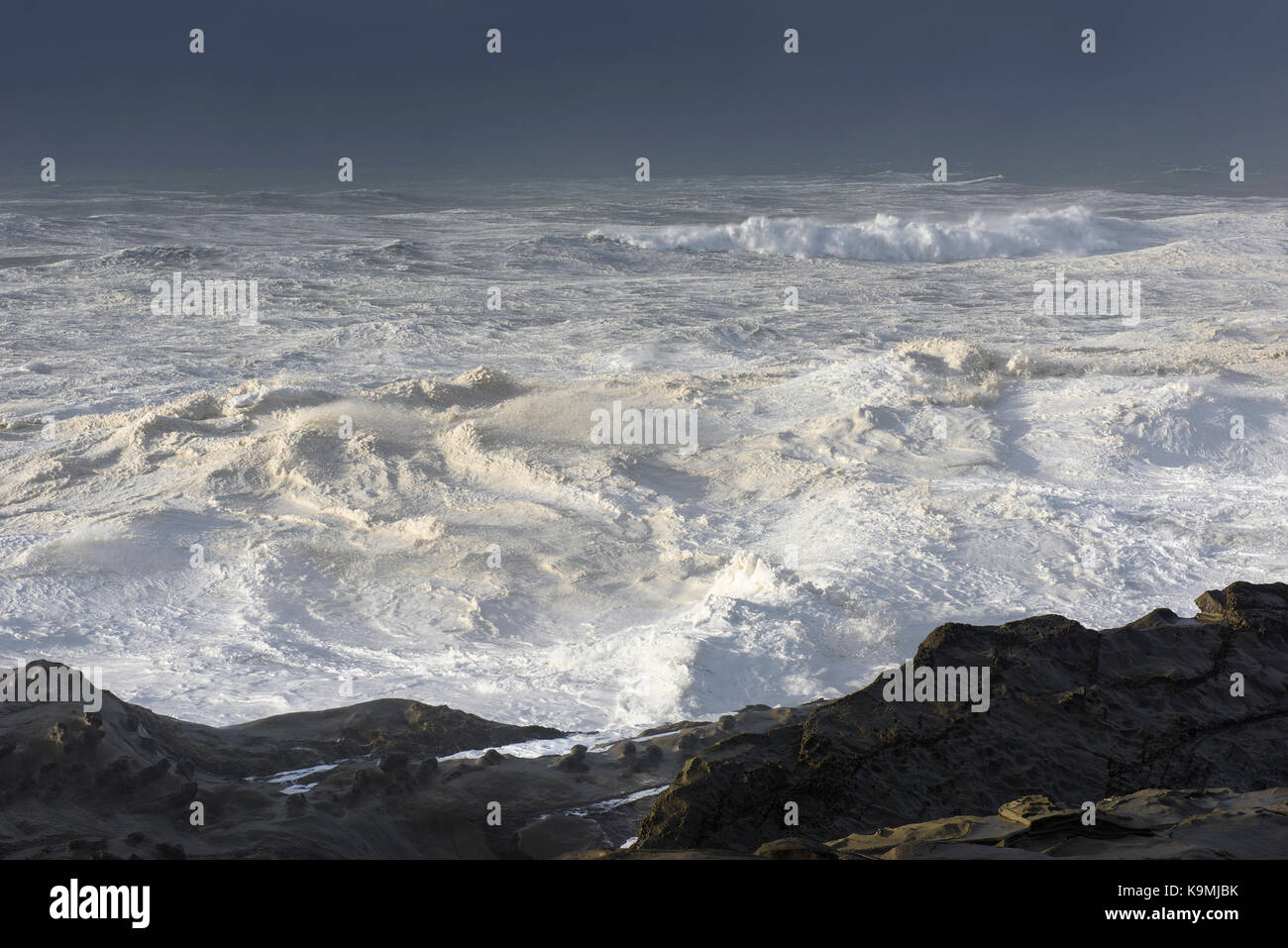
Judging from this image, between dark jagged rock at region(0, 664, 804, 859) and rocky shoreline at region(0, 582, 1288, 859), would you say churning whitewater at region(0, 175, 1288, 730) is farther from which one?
rocky shoreline at region(0, 582, 1288, 859)

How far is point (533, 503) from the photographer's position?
8.23 metres

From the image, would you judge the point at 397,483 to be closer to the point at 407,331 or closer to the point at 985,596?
the point at 985,596

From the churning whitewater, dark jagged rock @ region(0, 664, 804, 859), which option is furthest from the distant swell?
dark jagged rock @ region(0, 664, 804, 859)

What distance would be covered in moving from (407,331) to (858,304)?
8.06 metres

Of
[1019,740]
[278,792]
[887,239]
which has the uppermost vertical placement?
[887,239]

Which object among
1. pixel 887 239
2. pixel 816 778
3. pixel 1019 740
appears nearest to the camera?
pixel 816 778

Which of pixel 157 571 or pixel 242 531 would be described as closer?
pixel 157 571

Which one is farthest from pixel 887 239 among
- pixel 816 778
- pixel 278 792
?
pixel 278 792

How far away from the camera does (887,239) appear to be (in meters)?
27.9

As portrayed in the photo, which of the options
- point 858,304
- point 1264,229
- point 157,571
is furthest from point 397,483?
point 1264,229

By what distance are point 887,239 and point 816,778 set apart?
26449 millimetres

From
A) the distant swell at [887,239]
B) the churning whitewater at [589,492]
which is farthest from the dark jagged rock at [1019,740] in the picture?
the distant swell at [887,239]

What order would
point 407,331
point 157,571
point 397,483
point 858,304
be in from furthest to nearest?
point 858,304
point 407,331
point 397,483
point 157,571

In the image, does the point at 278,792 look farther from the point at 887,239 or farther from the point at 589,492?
the point at 887,239
